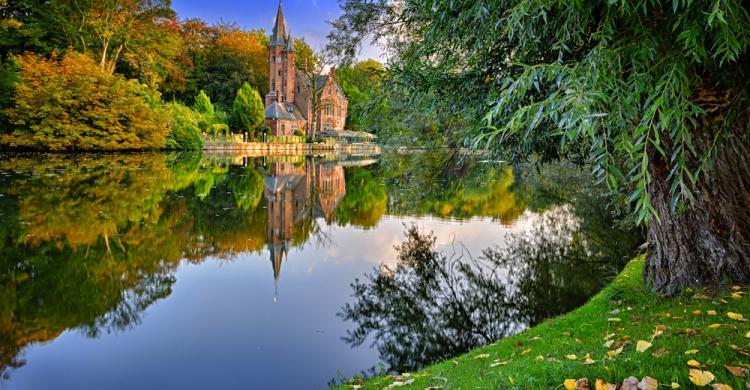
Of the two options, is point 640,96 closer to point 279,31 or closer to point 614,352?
point 614,352

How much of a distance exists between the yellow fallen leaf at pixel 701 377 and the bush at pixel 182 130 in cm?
3966

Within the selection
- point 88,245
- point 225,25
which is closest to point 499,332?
point 88,245

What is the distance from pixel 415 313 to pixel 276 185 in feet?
49.1

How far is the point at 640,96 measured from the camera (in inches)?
139

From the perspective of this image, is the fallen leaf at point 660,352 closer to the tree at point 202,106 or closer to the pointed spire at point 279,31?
the tree at point 202,106

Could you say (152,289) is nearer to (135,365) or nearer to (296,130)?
(135,365)

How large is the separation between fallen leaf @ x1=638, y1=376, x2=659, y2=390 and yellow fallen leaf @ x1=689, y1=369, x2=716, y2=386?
0.61 feet

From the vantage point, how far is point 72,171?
20594 millimetres

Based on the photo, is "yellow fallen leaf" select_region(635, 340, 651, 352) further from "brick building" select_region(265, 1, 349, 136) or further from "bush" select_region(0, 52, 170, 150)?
"brick building" select_region(265, 1, 349, 136)

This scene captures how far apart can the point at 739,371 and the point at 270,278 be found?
7191 mm

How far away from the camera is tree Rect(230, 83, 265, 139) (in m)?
48.5

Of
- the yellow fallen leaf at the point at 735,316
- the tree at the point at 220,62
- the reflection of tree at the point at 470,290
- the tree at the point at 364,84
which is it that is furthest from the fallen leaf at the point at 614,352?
the tree at the point at 220,62

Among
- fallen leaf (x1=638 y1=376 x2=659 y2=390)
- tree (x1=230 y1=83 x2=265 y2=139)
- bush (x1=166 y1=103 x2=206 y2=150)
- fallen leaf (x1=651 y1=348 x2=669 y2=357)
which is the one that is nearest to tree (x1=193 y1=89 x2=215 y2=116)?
tree (x1=230 y1=83 x2=265 y2=139)

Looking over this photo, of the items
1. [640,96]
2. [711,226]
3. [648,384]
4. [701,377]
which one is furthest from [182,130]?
[701,377]
